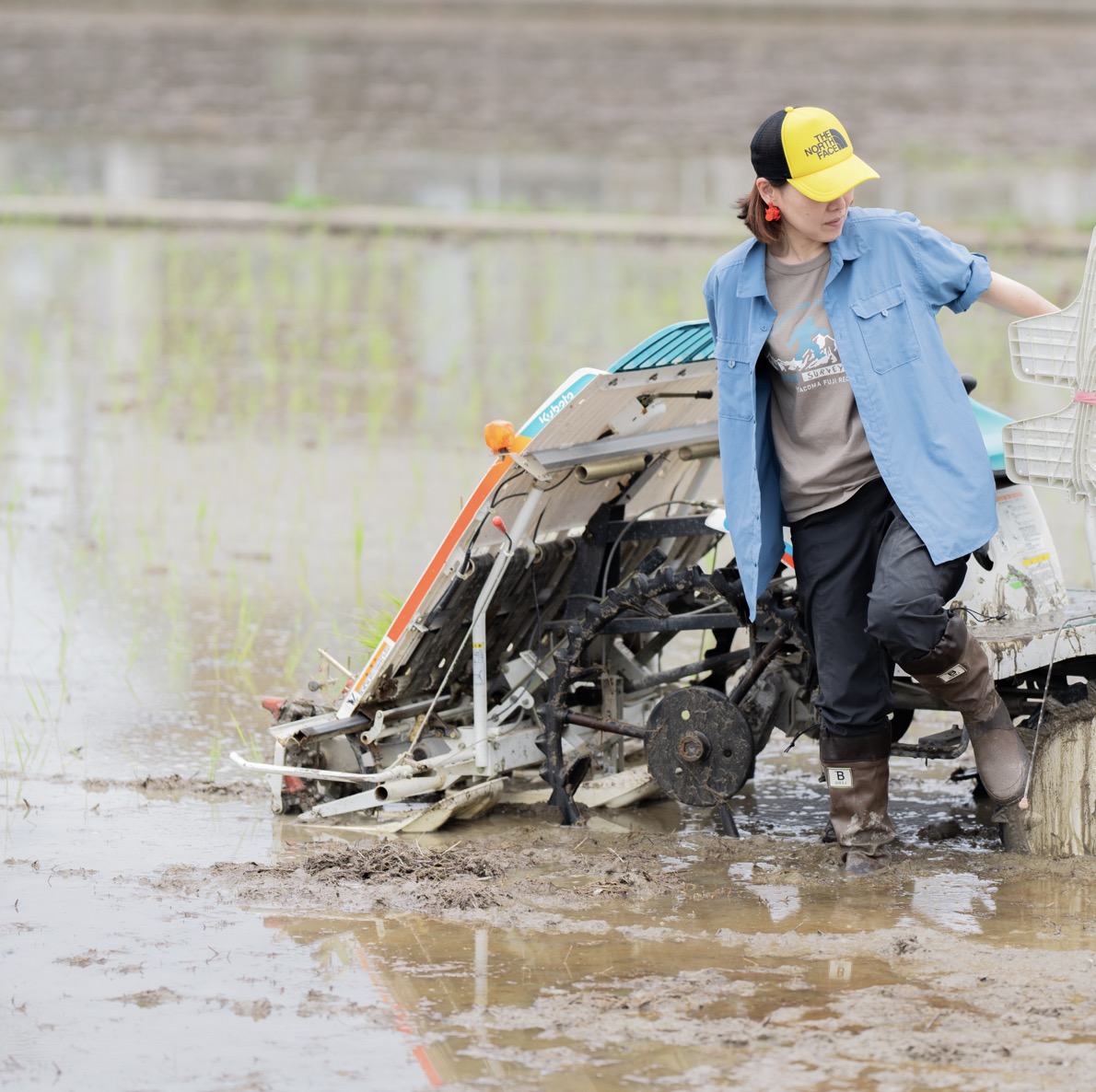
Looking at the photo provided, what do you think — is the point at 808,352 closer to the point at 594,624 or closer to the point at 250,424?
the point at 594,624

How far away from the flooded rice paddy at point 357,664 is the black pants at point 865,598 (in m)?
0.45

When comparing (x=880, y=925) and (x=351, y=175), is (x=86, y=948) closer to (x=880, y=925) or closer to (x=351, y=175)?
(x=880, y=925)

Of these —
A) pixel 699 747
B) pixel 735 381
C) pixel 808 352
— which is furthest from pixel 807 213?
pixel 699 747

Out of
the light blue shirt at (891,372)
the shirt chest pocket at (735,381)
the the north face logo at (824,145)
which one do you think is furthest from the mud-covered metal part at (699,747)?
the the north face logo at (824,145)

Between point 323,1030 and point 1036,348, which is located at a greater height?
point 1036,348

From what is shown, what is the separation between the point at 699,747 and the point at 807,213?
1.33 m

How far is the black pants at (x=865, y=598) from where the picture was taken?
4.07 metres

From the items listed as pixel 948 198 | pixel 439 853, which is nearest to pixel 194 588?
pixel 439 853

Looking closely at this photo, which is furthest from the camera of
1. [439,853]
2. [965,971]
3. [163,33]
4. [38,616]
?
[163,33]

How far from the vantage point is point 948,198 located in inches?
631

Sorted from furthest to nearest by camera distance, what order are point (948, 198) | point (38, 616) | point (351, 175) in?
point (351, 175), point (948, 198), point (38, 616)

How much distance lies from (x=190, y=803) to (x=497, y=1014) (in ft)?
5.84

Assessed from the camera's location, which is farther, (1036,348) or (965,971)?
(1036,348)

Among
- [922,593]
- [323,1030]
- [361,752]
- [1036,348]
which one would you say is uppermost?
[1036,348]
